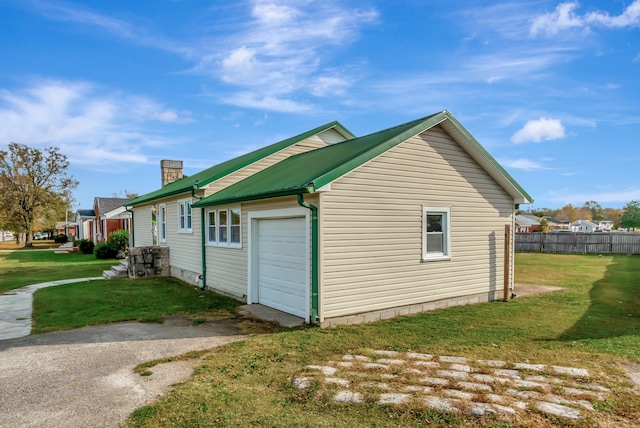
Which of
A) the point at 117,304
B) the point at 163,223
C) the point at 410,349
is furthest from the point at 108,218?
the point at 410,349

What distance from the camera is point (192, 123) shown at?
71.2 ft

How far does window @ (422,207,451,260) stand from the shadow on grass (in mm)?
3070

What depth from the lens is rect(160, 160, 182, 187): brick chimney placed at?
20594 mm

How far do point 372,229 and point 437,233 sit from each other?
223 cm

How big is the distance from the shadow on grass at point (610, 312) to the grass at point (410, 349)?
25 mm

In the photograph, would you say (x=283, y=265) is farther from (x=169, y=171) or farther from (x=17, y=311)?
(x=169, y=171)

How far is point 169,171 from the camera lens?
67.9ft

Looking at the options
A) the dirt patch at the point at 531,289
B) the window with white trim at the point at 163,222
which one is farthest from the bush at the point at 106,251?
the dirt patch at the point at 531,289

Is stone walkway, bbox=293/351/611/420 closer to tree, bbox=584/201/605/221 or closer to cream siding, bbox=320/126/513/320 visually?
cream siding, bbox=320/126/513/320

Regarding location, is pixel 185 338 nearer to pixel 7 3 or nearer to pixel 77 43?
pixel 7 3

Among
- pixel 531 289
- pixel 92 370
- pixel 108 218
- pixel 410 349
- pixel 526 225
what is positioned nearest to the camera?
pixel 92 370

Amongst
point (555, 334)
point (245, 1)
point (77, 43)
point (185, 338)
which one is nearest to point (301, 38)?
point (245, 1)

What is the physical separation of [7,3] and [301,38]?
7.87 m

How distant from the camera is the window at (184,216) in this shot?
13913mm
